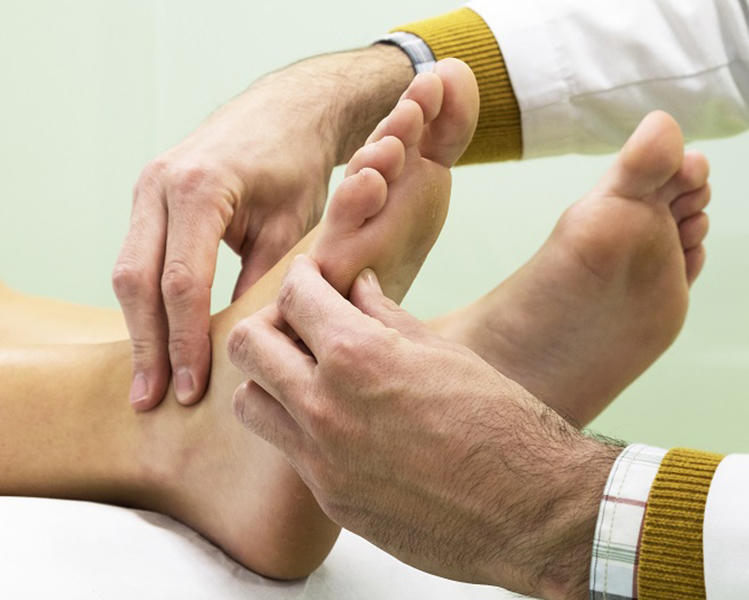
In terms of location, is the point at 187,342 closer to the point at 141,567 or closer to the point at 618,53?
the point at 141,567

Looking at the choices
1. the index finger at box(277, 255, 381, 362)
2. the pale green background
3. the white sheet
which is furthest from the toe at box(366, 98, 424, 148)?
the pale green background

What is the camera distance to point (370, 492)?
56 centimetres

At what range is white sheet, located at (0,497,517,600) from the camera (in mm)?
619

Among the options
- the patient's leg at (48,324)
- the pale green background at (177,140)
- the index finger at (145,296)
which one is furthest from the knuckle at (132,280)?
the pale green background at (177,140)

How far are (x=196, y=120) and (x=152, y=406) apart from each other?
1.08 metres

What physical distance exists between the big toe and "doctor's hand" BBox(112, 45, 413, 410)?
0.87 ft

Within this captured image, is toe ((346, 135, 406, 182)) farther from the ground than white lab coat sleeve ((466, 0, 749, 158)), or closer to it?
farther from the ground

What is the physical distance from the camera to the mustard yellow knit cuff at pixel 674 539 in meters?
0.52

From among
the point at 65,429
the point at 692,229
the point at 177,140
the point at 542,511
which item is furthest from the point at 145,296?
the point at 177,140

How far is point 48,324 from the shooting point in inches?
40.9

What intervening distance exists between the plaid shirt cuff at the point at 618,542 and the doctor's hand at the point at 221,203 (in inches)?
14.0

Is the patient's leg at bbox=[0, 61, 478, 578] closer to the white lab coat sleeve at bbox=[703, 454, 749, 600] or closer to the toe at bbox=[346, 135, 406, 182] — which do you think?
the toe at bbox=[346, 135, 406, 182]

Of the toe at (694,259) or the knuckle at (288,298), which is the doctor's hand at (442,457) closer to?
the knuckle at (288,298)

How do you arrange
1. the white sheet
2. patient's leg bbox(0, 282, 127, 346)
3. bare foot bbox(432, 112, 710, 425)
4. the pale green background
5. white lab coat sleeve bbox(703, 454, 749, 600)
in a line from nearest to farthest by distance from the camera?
white lab coat sleeve bbox(703, 454, 749, 600), the white sheet, bare foot bbox(432, 112, 710, 425), patient's leg bbox(0, 282, 127, 346), the pale green background
